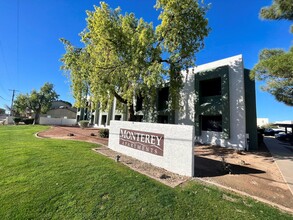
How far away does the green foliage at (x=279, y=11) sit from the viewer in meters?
8.24

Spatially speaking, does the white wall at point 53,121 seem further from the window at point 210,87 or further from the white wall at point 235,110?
the window at point 210,87

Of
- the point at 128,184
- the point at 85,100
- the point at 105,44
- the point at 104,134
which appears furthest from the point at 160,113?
the point at 128,184

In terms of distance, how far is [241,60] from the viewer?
41.0ft

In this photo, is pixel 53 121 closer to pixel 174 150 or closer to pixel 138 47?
pixel 138 47

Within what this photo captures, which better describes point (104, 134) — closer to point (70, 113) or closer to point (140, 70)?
point (140, 70)

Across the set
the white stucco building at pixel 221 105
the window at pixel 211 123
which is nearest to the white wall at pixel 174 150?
the white stucco building at pixel 221 105

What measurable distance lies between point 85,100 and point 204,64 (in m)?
12.3

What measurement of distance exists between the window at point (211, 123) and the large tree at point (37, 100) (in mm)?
36843

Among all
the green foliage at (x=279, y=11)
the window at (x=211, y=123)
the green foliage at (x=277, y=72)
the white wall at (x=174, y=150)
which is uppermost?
the green foliage at (x=279, y=11)

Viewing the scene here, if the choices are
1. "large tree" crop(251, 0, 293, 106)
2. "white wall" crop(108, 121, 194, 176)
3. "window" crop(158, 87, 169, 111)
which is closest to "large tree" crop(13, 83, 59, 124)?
"window" crop(158, 87, 169, 111)

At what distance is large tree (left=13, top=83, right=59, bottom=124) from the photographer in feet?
121

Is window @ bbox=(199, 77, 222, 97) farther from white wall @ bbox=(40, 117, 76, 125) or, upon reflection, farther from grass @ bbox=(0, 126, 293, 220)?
white wall @ bbox=(40, 117, 76, 125)

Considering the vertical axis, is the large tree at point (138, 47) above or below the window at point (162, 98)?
above

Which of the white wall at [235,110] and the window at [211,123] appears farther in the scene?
the window at [211,123]
